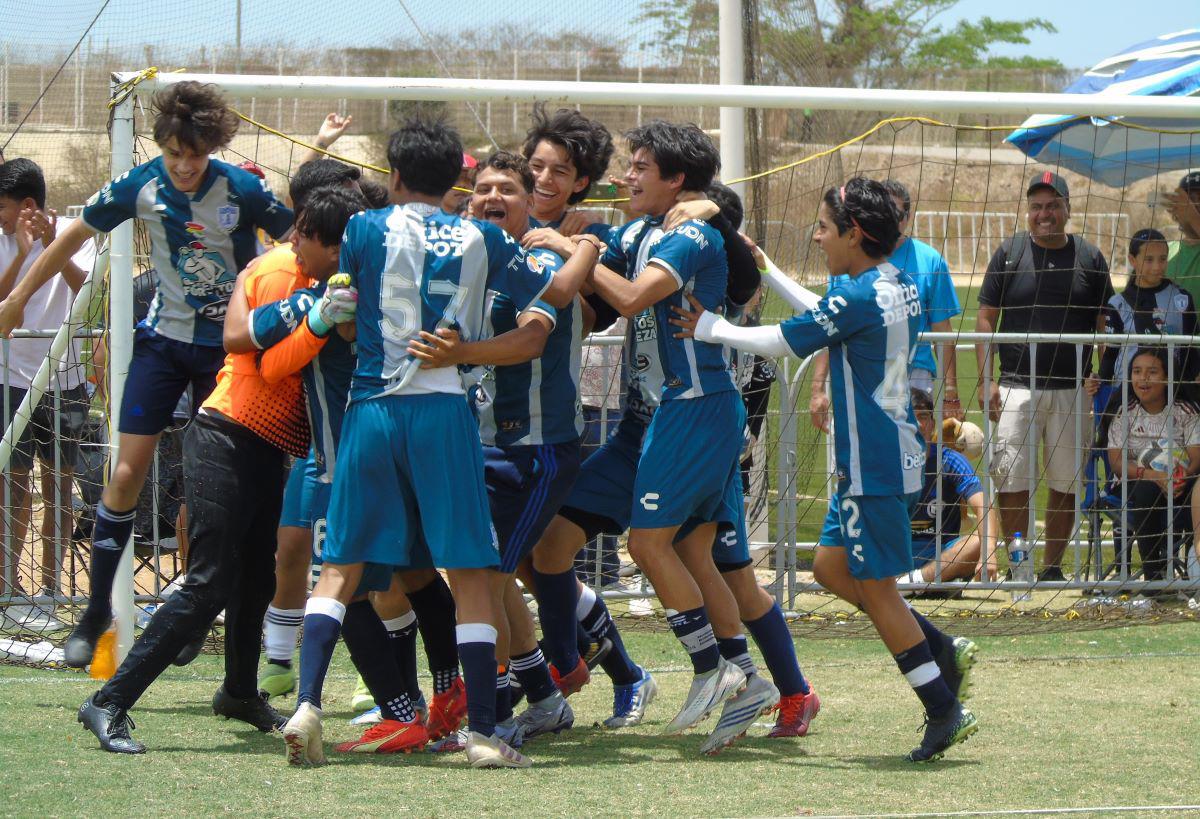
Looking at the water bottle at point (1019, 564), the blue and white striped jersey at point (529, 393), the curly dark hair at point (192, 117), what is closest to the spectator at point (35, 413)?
the curly dark hair at point (192, 117)

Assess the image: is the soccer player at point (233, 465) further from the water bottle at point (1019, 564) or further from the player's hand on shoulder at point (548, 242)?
the water bottle at point (1019, 564)

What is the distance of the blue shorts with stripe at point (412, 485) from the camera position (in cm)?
422

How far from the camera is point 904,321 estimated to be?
15.0 ft

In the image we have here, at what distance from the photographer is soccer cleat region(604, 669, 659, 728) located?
520cm

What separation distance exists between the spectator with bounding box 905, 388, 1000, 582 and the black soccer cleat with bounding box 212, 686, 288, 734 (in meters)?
3.66

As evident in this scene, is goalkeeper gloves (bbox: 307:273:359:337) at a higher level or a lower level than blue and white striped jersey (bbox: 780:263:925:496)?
higher

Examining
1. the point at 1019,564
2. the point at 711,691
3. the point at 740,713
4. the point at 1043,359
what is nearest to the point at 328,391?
the point at 711,691

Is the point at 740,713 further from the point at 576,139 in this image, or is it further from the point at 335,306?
the point at 576,139

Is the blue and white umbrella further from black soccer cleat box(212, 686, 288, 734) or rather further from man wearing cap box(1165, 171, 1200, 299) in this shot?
black soccer cleat box(212, 686, 288, 734)

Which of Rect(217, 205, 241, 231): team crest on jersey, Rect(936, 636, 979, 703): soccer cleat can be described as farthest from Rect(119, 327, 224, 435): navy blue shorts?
Rect(936, 636, 979, 703): soccer cleat

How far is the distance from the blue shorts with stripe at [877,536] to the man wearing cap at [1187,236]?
4465mm

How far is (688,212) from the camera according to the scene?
475 centimetres

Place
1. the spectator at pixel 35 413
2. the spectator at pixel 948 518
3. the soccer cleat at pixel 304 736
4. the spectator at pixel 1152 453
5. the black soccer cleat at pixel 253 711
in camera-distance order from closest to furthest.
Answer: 1. the soccer cleat at pixel 304 736
2. the black soccer cleat at pixel 253 711
3. the spectator at pixel 35 413
4. the spectator at pixel 948 518
5. the spectator at pixel 1152 453

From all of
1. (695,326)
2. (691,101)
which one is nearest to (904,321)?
(695,326)
